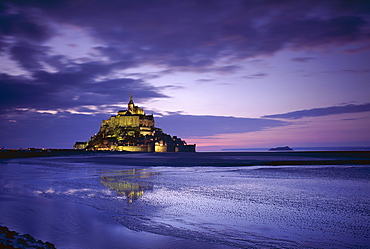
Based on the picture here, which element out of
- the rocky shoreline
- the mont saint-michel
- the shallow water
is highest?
the mont saint-michel

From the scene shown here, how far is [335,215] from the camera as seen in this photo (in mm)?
9070

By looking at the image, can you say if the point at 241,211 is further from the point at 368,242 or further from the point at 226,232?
the point at 368,242

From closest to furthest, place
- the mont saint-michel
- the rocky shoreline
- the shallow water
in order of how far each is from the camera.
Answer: the rocky shoreline < the shallow water < the mont saint-michel

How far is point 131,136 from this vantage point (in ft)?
533

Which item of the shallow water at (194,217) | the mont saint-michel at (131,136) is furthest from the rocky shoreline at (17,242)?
the mont saint-michel at (131,136)

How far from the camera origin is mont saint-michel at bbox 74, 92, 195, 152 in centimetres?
15591

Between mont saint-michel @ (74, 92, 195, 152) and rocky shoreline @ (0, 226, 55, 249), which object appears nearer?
rocky shoreline @ (0, 226, 55, 249)

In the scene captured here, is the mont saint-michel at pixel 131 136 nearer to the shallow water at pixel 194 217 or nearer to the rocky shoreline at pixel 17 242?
the shallow water at pixel 194 217

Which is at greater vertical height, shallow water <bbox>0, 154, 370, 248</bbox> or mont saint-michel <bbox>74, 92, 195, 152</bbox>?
mont saint-michel <bbox>74, 92, 195, 152</bbox>

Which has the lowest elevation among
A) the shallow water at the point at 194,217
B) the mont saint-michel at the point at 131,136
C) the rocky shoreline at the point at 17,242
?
the shallow water at the point at 194,217

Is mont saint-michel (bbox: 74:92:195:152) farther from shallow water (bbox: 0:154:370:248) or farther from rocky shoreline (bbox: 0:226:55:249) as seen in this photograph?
rocky shoreline (bbox: 0:226:55:249)

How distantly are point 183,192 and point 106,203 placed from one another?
13.3ft

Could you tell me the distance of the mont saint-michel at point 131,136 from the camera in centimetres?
15591

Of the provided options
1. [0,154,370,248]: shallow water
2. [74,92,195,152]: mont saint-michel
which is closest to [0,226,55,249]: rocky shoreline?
[0,154,370,248]: shallow water
